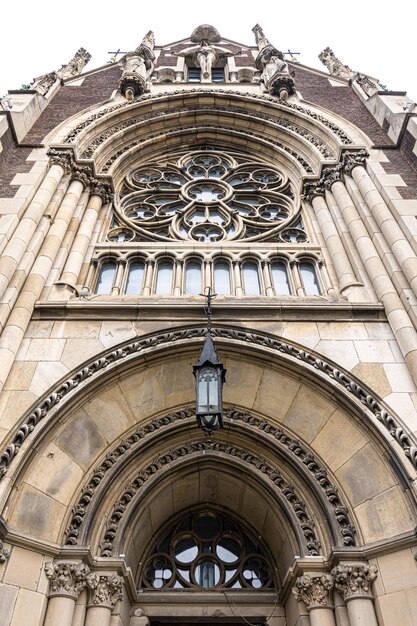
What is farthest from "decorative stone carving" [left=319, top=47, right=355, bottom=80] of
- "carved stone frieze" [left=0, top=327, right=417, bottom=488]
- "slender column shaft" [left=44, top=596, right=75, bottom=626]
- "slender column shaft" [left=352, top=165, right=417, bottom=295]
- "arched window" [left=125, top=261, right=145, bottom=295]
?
"slender column shaft" [left=44, top=596, right=75, bottom=626]

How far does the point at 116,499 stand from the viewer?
6660 mm

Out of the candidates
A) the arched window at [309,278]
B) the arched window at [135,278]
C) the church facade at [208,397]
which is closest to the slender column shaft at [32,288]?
the church facade at [208,397]

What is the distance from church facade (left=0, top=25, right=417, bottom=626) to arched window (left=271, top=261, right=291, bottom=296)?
1.8 inches

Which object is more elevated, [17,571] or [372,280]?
[372,280]

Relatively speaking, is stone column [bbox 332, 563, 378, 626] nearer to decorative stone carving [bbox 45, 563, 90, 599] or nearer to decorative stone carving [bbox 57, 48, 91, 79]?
decorative stone carving [bbox 45, 563, 90, 599]

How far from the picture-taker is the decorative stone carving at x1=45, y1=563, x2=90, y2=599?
557 centimetres

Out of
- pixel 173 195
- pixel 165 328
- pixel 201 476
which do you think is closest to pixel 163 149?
pixel 173 195

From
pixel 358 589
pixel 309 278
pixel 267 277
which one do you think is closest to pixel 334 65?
pixel 309 278

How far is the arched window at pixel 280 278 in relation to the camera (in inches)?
366

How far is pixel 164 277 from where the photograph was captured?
9.66m

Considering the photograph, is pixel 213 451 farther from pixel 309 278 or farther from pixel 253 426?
pixel 309 278

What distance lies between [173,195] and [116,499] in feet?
26.4

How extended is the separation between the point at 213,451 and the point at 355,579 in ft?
8.43

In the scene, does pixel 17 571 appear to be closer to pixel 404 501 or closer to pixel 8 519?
pixel 8 519
